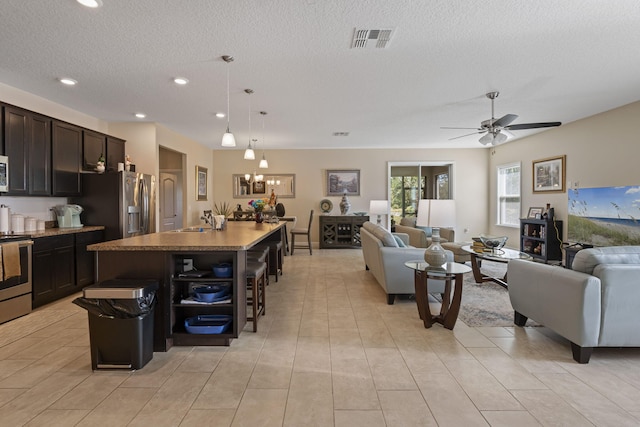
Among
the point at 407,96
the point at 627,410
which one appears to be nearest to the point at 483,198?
the point at 407,96

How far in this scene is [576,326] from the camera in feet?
7.73

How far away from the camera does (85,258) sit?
14.5ft

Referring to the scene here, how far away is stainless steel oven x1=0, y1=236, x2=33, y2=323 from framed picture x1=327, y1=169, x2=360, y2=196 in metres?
6.21

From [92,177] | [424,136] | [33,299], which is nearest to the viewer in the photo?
[33,299]

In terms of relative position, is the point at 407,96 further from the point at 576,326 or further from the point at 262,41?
the point at 576,326

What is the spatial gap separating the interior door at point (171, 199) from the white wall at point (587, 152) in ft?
25.2

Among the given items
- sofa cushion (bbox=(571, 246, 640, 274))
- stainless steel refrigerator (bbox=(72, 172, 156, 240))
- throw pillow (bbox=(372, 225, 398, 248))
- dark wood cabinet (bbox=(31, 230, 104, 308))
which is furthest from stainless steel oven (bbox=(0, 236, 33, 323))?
sofa cushion (bbox=(571, 246, 640, 274))

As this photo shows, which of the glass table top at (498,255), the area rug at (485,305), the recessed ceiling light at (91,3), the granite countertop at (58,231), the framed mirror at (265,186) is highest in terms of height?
the recessed ceiling light at (91,3)

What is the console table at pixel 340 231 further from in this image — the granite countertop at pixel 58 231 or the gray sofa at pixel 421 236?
the granite countertop at pixel 58 231

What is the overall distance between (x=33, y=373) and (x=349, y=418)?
2220 millimetres

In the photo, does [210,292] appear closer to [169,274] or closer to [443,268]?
[169,274]

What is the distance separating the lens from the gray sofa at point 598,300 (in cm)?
230

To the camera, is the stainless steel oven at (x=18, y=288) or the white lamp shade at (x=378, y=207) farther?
the white lamp shade at (x=378, y=207)

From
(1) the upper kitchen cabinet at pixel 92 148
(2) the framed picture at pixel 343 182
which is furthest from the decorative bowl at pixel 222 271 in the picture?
(2) the framed picture at pixel 343 182
